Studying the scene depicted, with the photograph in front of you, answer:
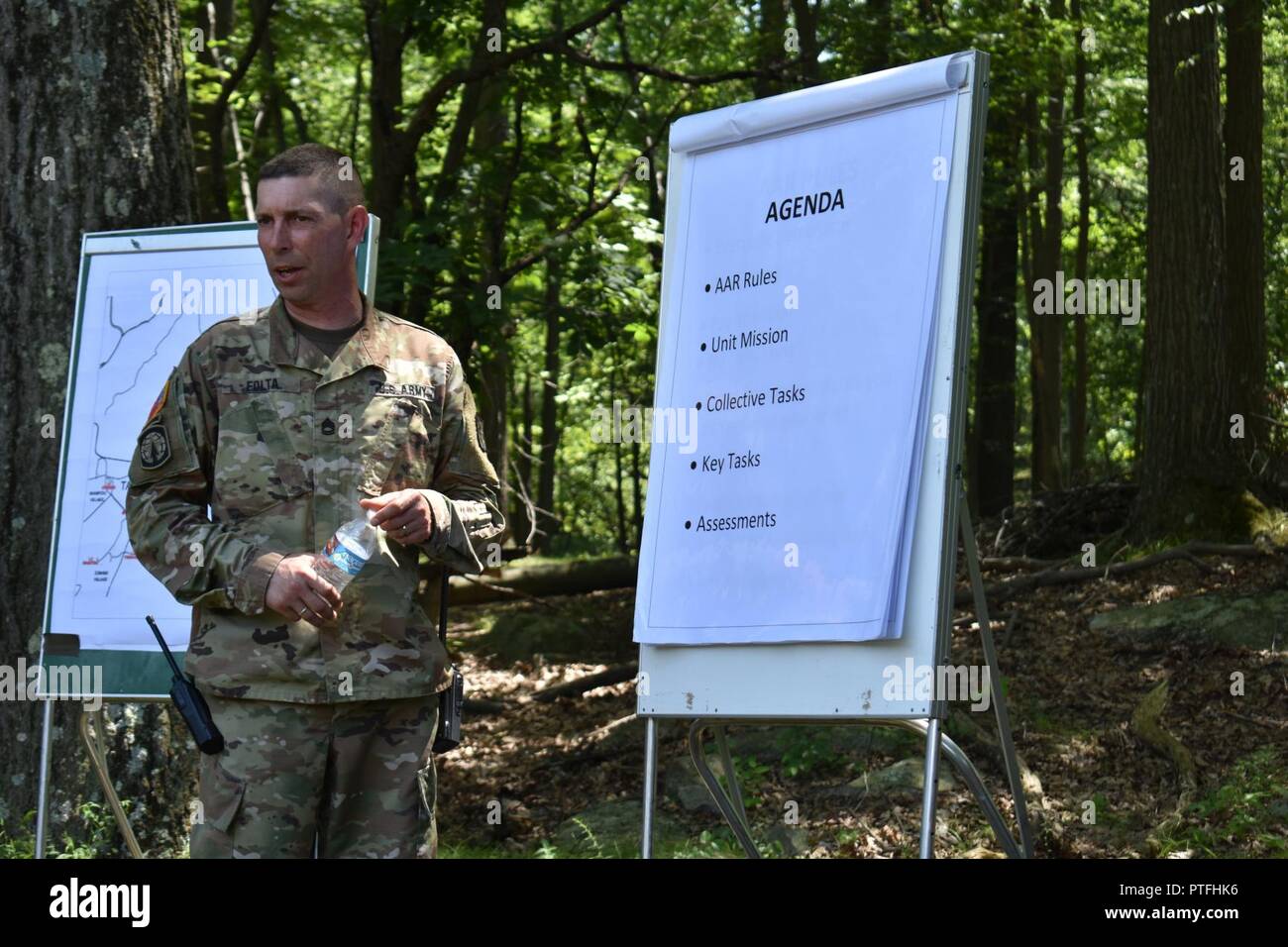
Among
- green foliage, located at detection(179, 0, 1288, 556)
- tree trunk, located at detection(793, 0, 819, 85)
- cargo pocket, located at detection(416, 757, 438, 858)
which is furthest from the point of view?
tree trunk, located at detection(793, 0, 819, 85)

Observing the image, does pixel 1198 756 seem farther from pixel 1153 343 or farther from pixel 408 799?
pixel 408 799

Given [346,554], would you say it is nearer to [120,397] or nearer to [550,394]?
[120,397]

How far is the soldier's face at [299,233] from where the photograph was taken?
3439mm

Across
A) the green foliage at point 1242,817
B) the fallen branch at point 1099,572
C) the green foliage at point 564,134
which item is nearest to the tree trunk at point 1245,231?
the green foliage at point 564,134

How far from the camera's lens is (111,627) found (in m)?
5.01

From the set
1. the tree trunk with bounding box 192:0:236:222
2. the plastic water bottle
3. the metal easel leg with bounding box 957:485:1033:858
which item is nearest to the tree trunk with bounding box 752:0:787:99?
the tree trunk with bounding box 192:0:236:222

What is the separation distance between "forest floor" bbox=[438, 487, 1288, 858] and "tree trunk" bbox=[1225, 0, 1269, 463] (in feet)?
4.65

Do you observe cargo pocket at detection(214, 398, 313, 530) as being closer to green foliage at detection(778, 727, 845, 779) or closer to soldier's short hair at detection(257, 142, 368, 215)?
soldier's short hair at detection(257, 142, 368, 215)

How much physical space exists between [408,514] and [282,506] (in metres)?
0.33

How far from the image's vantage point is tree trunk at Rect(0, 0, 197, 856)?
603cm

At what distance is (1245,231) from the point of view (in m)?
11.0

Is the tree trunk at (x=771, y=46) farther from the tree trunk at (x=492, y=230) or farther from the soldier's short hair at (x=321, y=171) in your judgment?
the soldier's short hair at (x=321, y=171)

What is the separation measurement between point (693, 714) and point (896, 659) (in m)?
0.67

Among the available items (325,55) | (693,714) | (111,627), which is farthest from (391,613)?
(325,55)
